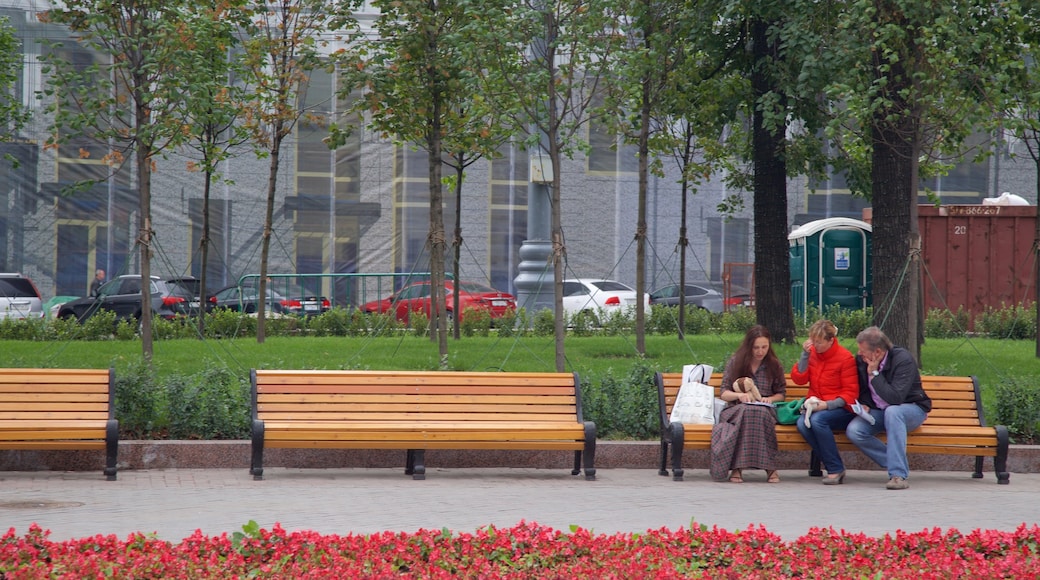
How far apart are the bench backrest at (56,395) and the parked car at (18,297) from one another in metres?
16.9

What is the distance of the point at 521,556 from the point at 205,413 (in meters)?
4.74

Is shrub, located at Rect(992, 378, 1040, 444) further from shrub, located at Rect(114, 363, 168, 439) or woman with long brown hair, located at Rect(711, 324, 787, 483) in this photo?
shrub, located at Rect(114, 363, 168, 439)

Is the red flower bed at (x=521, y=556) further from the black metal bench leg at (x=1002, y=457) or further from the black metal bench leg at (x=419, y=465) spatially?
the black metal bench leg at (x=1002, y=457)

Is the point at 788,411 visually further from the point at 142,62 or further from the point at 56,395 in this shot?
the point at 142,62

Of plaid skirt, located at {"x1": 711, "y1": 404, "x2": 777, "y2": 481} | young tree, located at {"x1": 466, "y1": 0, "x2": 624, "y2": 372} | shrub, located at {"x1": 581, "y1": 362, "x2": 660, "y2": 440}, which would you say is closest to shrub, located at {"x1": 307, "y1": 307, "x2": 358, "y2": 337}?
young tree, located at {"x1": 466, "y1": 0, "x2": 624, "y2": 372}

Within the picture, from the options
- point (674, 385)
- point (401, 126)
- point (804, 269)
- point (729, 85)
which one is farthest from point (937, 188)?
point (674, 385)

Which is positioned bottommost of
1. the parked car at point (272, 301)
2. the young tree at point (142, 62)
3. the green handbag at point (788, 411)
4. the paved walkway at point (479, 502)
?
the paved walkway at point (479, 502)

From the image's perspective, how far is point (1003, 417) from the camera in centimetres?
1055

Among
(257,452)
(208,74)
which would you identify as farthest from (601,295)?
(257,452)

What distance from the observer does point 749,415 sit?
359 inches

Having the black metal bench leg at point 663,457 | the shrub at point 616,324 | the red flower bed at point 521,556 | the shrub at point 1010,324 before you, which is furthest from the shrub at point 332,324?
the red flower bed at point 521,556

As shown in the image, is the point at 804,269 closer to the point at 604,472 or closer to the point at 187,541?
the point at 604,472

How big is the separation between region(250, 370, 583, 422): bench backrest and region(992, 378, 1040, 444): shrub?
150 inches

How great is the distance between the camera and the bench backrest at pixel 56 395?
8.80m
